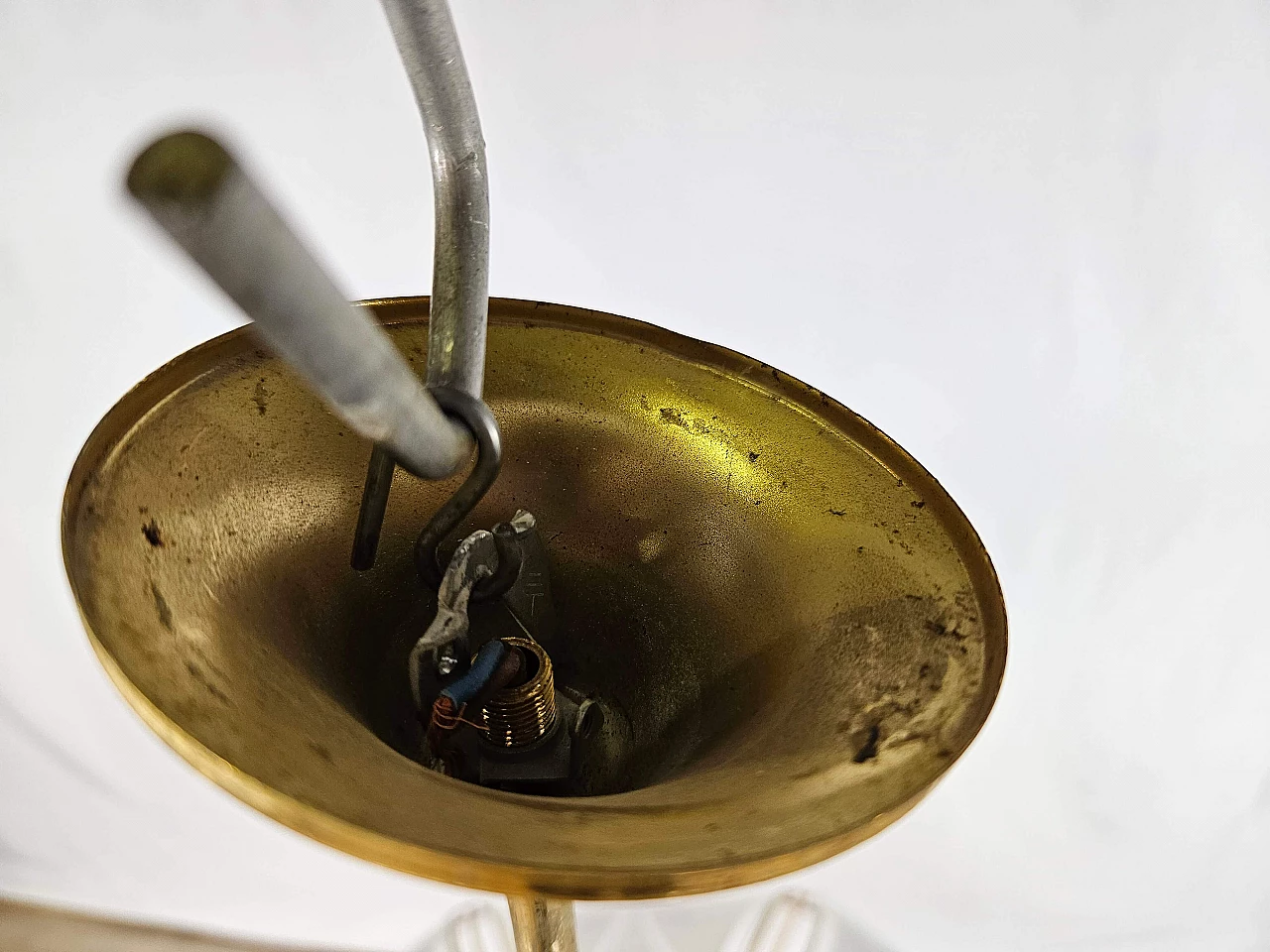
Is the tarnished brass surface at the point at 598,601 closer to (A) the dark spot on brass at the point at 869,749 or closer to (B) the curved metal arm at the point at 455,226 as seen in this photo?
(A) the dark spot on brass at the point at 869,749

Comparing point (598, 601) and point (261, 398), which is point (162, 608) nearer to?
point (261, 398)

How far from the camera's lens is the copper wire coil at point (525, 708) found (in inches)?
26.9

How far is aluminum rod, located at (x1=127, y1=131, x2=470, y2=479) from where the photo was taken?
35cm

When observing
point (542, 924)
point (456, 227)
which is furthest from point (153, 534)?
point (542, 924)

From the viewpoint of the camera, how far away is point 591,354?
76 centimetres

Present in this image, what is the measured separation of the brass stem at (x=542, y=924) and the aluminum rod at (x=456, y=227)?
1.06ft

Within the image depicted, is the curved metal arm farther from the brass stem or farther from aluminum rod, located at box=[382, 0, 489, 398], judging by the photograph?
the brass stem

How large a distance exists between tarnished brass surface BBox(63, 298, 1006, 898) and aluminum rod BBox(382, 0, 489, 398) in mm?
154

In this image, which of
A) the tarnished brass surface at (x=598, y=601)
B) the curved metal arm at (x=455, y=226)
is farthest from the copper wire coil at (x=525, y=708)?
the curved metal arm at (x=455, y=226)

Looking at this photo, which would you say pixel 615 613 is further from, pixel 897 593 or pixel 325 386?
pixel 325 386

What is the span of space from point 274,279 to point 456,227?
200 millimetres

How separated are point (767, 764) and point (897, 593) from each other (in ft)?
0.44

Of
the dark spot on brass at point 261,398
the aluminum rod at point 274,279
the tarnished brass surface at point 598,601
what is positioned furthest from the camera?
the dark spot on brass at point 261,398

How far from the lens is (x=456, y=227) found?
57 centimetres
